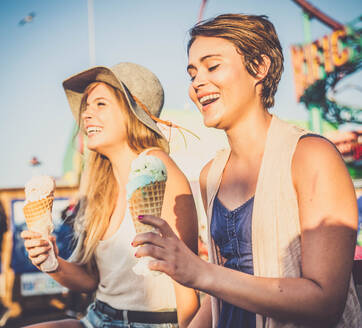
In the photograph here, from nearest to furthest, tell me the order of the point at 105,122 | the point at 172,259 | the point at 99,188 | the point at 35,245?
the point at 172,259, the point at 35,245, the point at 105,122, the point at 99,188

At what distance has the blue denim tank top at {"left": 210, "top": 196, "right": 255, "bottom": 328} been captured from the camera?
151cm

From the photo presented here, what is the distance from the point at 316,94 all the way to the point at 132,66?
1179cm

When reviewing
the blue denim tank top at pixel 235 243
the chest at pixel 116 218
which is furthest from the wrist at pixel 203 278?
the chest at pixel 116 218

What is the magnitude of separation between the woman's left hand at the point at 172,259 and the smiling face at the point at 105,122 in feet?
4.78

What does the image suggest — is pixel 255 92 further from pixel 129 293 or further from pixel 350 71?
pixel 350 71

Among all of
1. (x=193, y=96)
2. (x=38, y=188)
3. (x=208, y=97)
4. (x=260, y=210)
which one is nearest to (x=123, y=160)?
(x=38, y=188)

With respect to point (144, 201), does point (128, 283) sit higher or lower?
lower

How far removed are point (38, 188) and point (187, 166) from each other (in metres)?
8.31

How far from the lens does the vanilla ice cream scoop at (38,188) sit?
2.02m

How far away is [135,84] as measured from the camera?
2.58 m

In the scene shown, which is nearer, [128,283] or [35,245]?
[35,245]

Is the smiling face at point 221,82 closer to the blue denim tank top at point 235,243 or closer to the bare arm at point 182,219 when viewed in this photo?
the blue denim tank top at point 235,243

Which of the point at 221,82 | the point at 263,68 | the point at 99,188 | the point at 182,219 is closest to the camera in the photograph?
the point at 221,82

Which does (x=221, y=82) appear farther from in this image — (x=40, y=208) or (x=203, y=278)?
(x=40, y=208)
